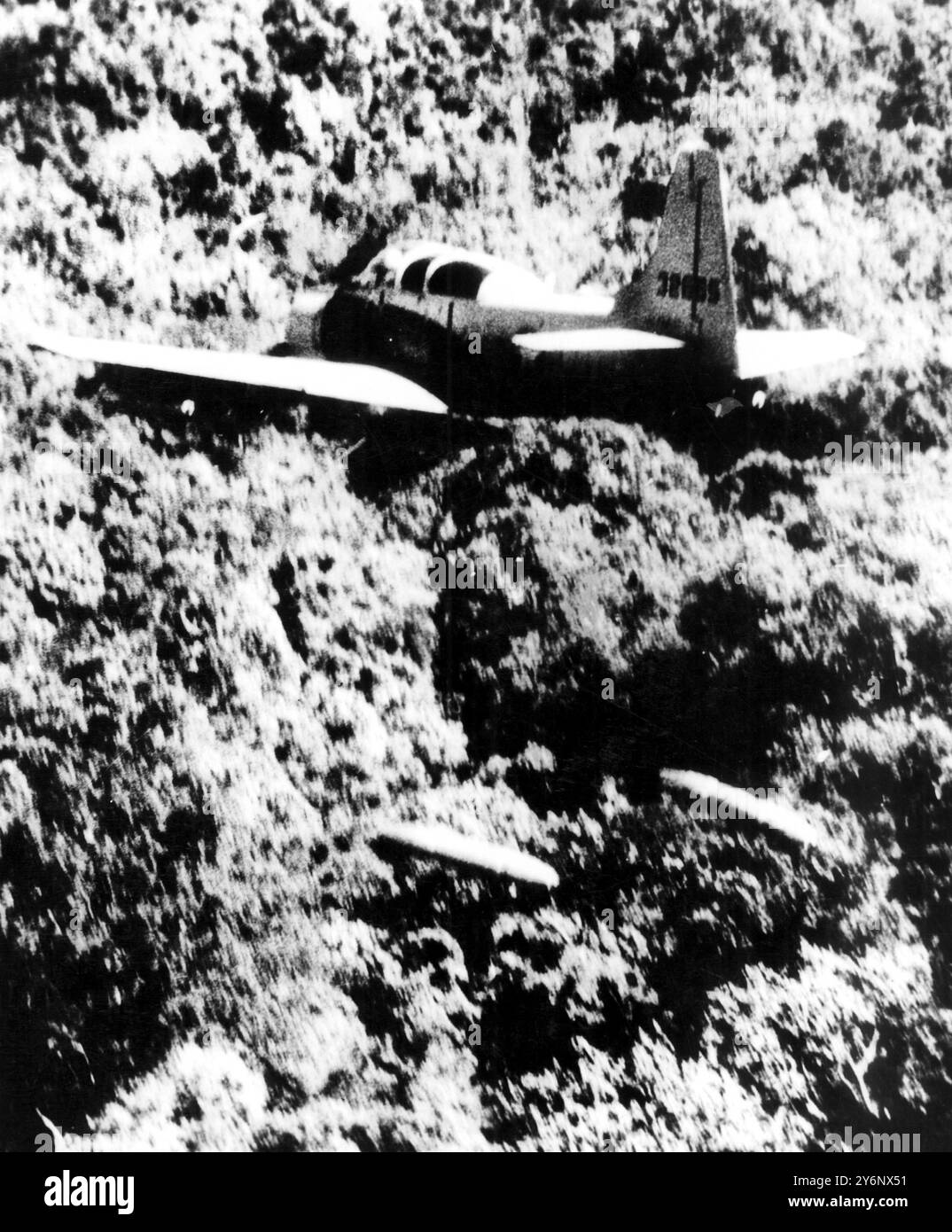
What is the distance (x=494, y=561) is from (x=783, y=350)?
0.55m

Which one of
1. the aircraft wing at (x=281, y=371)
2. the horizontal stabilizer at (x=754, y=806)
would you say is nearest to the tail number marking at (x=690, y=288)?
the aircraft wing at (x=281, y=371)

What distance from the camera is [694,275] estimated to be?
131cm

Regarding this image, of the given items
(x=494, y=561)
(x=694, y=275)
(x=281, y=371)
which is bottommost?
(x=494, y=561)

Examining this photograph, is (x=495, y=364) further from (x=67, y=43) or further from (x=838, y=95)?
(x=67, y=43)

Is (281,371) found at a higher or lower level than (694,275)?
lower

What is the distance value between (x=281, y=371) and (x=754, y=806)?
1.01 metres

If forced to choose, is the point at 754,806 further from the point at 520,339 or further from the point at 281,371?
the point at 281,371

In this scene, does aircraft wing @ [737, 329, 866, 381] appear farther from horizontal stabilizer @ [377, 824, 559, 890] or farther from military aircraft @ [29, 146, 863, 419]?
horizontal stabilizer @ [377, 824, 559, 890]

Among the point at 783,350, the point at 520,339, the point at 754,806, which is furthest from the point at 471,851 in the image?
the point at 783,350

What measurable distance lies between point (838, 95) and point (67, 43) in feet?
3.97

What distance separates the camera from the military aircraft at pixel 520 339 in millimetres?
1320

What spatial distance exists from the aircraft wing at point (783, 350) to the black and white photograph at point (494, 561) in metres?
0.01

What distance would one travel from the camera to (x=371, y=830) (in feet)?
4.54
